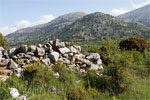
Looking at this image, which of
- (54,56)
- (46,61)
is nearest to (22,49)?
(46,61)

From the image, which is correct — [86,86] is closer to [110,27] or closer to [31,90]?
[31,90]

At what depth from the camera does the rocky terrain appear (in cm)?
803

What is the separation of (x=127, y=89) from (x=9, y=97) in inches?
166

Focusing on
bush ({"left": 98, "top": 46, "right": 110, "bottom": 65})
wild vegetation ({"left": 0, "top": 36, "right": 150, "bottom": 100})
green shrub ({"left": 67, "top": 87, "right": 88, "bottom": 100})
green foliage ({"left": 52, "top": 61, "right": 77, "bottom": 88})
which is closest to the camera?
green shrub ({"left": 67, "top": 87, "right": 88, "bottom": 100})

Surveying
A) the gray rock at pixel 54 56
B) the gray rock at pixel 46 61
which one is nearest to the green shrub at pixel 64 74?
the gray rock at pixel 46 61

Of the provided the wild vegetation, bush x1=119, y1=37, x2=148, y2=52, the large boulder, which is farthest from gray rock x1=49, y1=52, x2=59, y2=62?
bush x1=119, y1=37, x2=148, y2=52

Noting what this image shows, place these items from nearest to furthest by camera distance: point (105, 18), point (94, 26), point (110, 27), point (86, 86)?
point (86, 86)
point (110, 27)
point (94, 26)
point (105, 18)

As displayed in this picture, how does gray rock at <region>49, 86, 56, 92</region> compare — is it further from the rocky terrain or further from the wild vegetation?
the rocky terrain

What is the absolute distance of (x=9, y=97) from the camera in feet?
14.1

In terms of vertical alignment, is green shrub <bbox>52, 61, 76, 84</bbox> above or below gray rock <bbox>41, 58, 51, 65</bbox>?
below

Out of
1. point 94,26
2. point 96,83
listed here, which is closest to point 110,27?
point 94,26

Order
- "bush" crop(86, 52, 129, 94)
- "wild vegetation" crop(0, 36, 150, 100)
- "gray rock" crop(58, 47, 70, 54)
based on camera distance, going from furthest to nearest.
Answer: "gray rock" crop(58, 47, 70, 54), "bush" crop(86, 52, 129, 94), "wild vegetation" crop(0, 36, 150, 100)

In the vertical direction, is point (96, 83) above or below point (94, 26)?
below

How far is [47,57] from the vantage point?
29.0 feet
